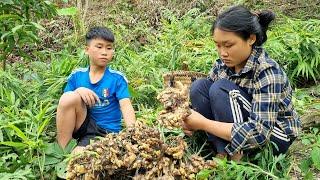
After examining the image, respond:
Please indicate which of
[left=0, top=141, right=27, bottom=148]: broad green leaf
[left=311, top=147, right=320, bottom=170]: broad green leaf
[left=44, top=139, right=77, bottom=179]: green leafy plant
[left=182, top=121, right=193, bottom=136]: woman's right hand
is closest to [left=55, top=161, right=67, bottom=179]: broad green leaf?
[left=44, top=139, right=77, bottom=179]: green leafy plant

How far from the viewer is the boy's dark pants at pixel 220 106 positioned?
2322 mm

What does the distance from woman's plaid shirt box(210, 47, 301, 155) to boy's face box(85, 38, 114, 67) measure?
0.89 m

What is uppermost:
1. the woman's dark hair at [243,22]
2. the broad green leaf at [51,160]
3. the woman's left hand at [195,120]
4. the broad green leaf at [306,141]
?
the woman's dark hair at [243,22]

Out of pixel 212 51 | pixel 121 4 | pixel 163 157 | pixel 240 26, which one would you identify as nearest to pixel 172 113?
pixel 163 157

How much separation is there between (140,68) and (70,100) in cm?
146

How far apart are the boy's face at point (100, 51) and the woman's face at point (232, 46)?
0.84 m

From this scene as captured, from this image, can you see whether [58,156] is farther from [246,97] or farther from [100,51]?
[246,97]

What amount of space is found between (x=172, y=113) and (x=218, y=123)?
0.73 feet

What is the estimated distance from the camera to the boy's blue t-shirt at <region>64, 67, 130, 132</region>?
2.93 metres

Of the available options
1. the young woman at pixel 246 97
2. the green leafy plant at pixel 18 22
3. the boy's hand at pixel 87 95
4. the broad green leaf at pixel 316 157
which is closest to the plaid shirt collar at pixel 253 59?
the young woman at pixel 246 97

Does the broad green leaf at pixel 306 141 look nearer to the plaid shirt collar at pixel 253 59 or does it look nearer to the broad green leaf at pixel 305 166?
the broad green leaf at pixel 305 166

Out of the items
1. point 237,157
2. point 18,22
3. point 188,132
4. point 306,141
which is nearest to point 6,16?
point 18,22

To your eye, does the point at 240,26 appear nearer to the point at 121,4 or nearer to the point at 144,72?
the point at 144,72

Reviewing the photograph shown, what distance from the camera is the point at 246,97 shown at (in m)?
2.37
